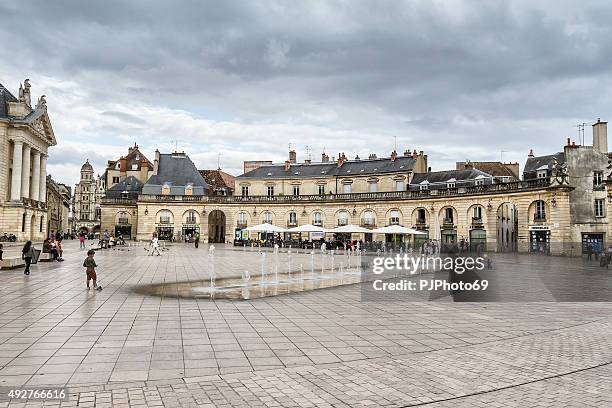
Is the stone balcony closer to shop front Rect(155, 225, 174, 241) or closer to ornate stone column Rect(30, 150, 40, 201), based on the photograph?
shop front Rect(155, 225, 174, 241)

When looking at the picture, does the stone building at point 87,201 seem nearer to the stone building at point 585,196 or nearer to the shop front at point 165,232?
the shop front at point 165,232

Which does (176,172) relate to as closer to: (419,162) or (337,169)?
(337,169)

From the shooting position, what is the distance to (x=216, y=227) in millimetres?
74000

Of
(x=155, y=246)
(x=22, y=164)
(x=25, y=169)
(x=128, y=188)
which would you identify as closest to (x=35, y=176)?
(x=25, y=169)

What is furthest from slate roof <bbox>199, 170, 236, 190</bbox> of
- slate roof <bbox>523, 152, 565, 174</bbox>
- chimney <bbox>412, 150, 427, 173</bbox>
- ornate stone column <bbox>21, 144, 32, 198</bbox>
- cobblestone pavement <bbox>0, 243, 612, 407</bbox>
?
cobblestone pavement <bbox>0, 243, 612, 407</bbox>

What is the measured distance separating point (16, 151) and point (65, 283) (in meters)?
44.3

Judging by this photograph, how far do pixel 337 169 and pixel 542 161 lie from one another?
2582 cm

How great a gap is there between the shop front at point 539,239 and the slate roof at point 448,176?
13.0 m

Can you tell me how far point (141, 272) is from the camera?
21422 millimetres

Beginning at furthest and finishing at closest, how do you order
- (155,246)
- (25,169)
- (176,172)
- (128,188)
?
(128,188)
(176,172)
(25,169)
(155,246)

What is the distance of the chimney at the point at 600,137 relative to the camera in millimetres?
41531

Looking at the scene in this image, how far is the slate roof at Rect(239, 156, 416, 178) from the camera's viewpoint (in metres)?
59.8

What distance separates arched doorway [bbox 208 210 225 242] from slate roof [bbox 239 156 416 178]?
8406mm

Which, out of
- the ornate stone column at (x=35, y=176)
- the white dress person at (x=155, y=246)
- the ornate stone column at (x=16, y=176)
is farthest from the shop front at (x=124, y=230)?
the white dress person at (x=155, y=246)
